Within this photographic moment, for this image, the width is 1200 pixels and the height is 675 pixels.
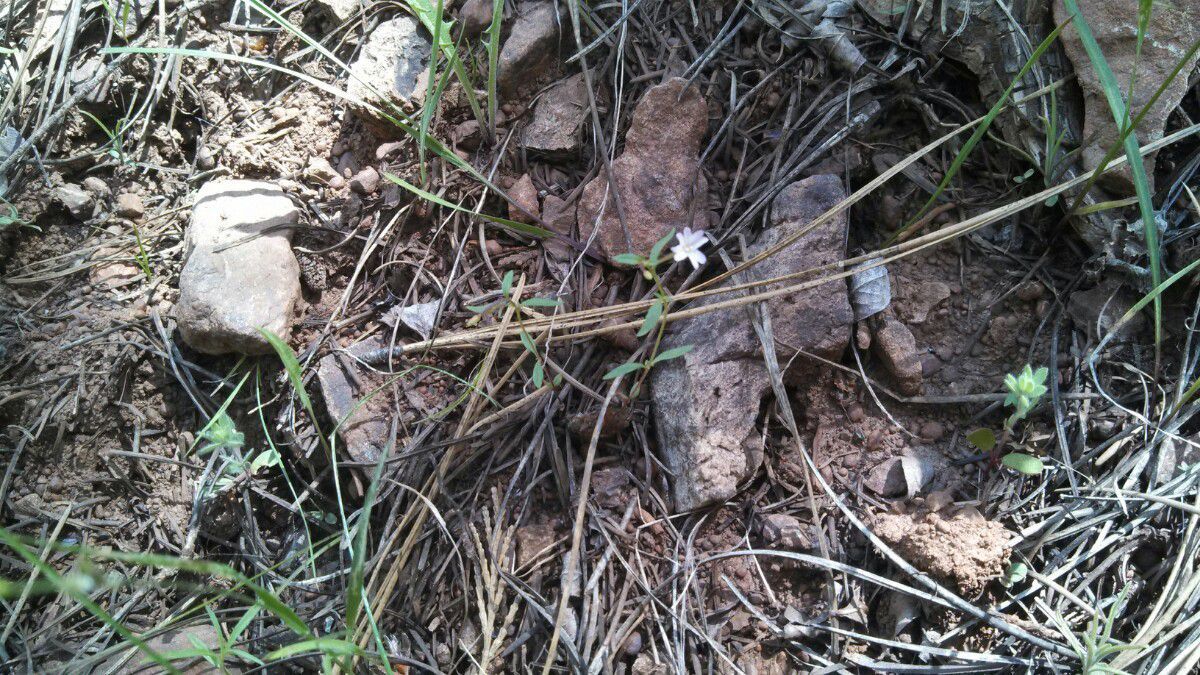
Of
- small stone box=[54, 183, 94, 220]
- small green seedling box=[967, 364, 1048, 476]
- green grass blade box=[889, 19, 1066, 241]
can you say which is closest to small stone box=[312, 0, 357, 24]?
small stone box=[54, 183, 94, 220]

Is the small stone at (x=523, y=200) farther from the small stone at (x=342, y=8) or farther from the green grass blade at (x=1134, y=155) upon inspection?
the green grass blade at (x=1134, y=155)

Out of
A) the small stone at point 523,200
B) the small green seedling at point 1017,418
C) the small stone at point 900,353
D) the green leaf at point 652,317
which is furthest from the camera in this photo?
the small stone at point 523,200

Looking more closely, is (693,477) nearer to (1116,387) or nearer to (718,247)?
(718,247)

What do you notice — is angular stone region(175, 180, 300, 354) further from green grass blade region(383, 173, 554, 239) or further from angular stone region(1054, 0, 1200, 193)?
angular stone region(1054, 0, 1200, 193)

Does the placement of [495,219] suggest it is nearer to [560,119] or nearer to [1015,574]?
[560,119]

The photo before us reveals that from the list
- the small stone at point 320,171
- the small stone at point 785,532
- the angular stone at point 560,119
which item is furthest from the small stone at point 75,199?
the small stone at point 785,532

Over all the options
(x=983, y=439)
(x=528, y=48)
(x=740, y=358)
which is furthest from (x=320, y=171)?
(x=983, y=439)

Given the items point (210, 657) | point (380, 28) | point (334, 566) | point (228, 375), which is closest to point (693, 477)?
point (334, 566)
